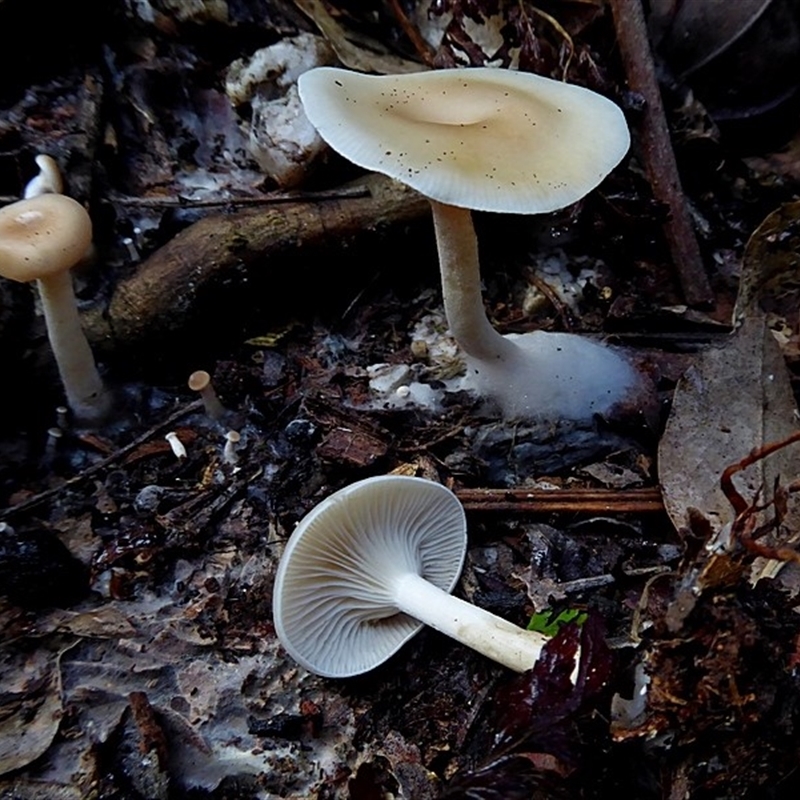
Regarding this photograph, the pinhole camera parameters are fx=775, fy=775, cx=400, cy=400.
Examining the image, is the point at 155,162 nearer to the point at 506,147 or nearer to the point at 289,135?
the point at 289,135

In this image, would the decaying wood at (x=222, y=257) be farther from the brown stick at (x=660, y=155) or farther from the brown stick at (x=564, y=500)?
the brown stick at (x=564, y=500)

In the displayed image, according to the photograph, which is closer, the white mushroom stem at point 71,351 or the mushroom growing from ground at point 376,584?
the mushroom growing from ground at point 376,584

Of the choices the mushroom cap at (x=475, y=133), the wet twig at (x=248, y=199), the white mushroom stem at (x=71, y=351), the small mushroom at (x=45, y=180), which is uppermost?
the mushroom cap at (x=475, y=133)

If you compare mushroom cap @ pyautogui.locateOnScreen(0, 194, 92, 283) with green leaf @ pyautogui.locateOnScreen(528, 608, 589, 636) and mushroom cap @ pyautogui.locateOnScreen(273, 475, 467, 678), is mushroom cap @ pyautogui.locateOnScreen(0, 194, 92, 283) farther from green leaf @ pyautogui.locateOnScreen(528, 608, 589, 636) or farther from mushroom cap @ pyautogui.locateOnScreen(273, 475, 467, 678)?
green leaf @ pyautogui.locateOnScreen(528, 608, 589, 636)

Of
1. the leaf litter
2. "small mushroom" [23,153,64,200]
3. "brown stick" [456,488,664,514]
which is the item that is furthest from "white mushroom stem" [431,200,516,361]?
"small mushroom" [23,153,64,200]

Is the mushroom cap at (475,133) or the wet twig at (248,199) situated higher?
the mushroom cap at (475,133)

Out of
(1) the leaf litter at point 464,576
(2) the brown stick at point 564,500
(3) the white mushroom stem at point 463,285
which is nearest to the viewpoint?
(1) the leaf litter at point 464,576

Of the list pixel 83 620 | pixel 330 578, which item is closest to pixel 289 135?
pixel 330 578

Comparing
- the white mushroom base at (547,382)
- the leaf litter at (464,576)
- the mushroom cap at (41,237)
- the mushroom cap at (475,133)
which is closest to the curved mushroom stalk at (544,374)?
the white mushroom base at (547,382)
